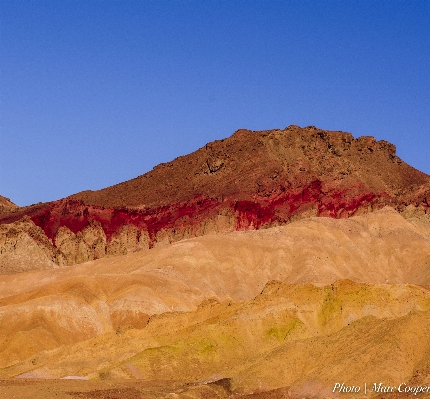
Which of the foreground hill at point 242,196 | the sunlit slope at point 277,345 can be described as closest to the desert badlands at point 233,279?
the sunlit slope at point 277,345

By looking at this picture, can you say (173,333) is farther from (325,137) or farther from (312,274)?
(325,137)

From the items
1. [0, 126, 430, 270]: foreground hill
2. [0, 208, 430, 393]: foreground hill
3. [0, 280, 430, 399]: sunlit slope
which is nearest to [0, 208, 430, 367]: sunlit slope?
[0, 208, 430, 393]: foreground hill

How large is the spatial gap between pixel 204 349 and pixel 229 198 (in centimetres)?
7348

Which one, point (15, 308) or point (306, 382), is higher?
point (15, 308)

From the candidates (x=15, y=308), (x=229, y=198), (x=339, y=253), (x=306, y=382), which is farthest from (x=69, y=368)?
(x=229, y=198)

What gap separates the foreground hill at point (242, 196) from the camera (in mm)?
135250

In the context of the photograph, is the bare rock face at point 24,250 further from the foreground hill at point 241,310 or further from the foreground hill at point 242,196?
the foreground hill at point 241,310

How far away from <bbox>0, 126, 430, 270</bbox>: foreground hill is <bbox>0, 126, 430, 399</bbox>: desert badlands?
0.82 feet

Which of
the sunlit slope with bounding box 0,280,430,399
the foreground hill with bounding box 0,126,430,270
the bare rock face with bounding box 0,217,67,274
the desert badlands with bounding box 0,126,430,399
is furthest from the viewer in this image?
the foreground hill with bounding box 0,126,430,270

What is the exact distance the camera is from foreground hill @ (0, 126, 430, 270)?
135 metres

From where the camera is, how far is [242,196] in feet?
443

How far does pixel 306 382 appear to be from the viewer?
5081 cm

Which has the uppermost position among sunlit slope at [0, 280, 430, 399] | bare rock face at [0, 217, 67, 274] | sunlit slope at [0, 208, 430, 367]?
bare rock face at [0, 217, 67, 274]

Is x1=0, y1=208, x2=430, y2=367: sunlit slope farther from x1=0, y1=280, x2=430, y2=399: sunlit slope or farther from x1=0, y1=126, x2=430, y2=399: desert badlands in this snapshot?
x1=0, y1=280, x2=430, y2=399: sunlit slope
